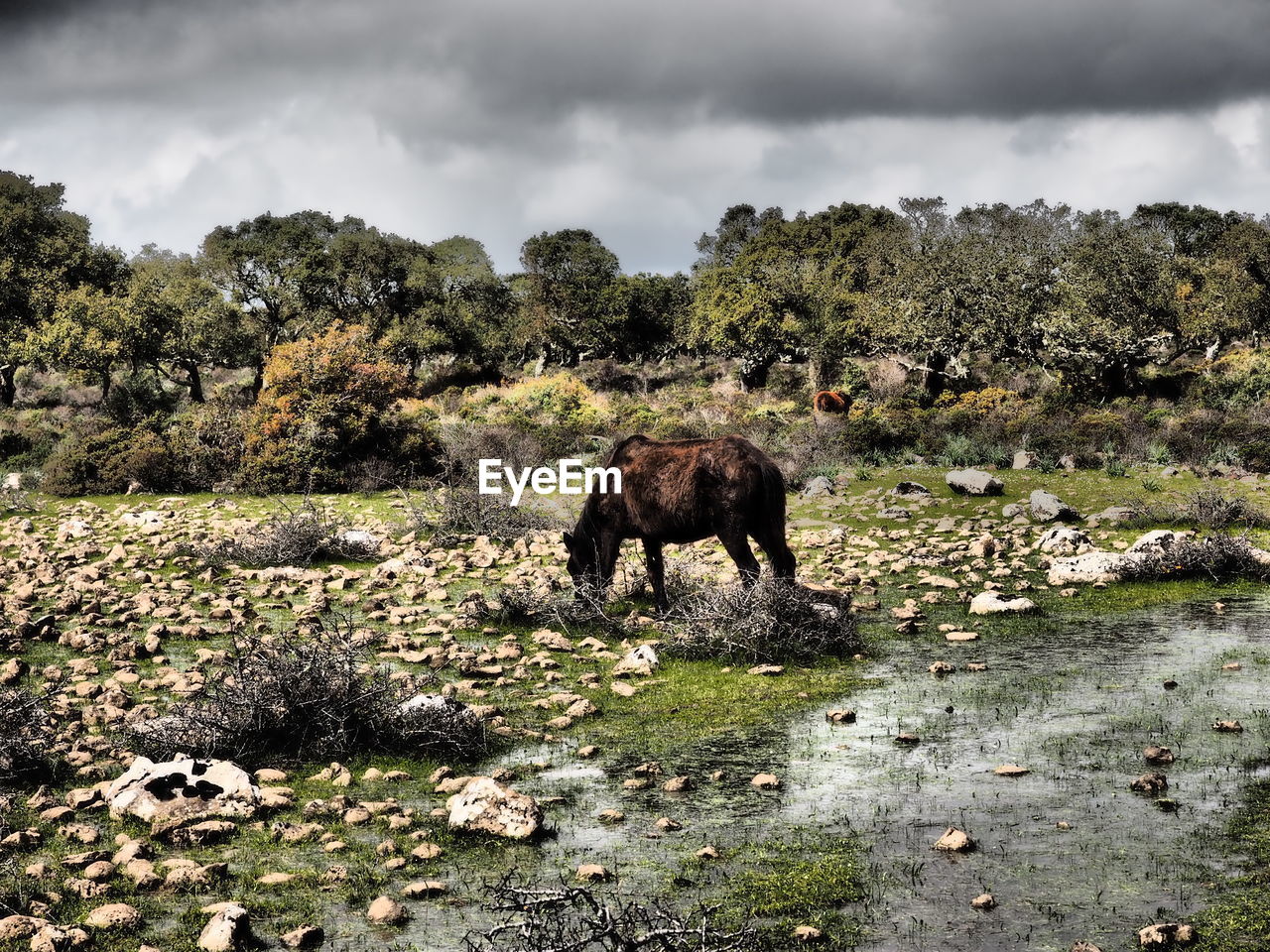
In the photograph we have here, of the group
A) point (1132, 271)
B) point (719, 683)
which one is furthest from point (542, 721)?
point (1132, 271)

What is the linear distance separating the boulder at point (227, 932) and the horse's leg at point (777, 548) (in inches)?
300

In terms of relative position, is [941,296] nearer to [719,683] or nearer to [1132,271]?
[1132,271]

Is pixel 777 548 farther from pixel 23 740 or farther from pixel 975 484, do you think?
pixel 975 484

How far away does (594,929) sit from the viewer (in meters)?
4.16

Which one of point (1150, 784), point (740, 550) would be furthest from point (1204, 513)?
point (1150, 784)

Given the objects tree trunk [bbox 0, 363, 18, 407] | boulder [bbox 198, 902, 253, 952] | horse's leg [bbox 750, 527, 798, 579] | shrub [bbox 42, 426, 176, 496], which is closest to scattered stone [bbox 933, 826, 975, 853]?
boulder [bbox 198, 902, 253, 952]

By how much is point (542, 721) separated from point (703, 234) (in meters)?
86.2

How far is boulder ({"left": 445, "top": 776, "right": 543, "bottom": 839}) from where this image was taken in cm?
633

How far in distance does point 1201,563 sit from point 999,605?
3535 millimetres

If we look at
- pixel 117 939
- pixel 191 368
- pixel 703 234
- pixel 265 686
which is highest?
pixel 703 234

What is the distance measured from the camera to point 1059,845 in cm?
601

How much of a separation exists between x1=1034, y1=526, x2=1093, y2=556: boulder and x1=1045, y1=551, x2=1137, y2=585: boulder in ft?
3.50

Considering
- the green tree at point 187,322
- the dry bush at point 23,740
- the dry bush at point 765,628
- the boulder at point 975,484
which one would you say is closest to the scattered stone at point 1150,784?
the dry bush at point 765,628

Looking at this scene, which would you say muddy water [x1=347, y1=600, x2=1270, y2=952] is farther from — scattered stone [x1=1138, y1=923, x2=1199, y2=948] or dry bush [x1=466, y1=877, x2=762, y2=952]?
dry bush [x1=466, y1=877, x2=762, y2=952]
